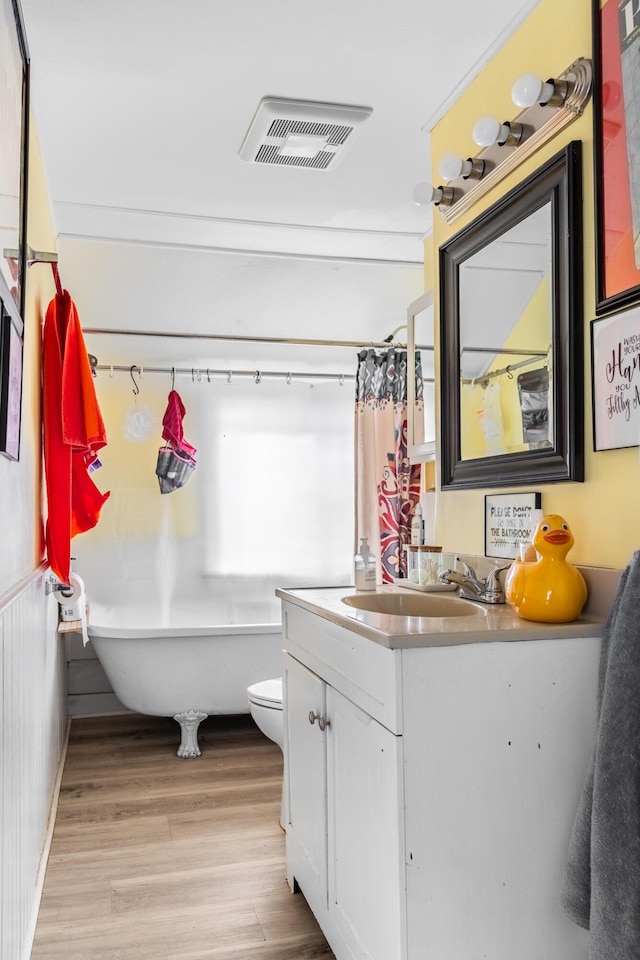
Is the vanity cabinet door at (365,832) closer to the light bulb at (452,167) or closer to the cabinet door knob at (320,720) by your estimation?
the cabinet door knob at (320,720)

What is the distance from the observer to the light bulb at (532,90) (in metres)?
1.66

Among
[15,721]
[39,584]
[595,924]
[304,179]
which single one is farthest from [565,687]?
[304,179]

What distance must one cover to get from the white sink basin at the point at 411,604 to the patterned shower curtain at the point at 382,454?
4.36ft

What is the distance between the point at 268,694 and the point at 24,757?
1.10 meters

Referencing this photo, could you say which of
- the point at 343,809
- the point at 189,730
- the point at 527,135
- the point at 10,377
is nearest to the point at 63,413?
the point at 10,377

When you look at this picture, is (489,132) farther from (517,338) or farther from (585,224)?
(517,338)

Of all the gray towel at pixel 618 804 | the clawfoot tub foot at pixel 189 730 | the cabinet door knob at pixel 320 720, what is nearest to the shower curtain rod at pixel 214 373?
the clawfoot tub foot at pixel 189 730

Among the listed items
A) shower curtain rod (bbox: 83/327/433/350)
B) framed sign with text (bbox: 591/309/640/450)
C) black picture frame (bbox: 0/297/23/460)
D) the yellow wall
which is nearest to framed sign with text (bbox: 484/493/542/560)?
the yellow wall

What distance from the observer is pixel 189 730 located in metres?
3.51

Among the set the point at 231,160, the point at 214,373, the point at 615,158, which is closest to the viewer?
the point at 615,158

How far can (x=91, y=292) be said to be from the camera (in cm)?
386

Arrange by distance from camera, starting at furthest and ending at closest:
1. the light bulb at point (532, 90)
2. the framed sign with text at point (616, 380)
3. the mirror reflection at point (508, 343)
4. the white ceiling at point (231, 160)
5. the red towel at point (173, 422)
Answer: the red towel at point (173, 422) < the white ceiling at point (231, 160) < the mirror reflection at point (508, 343) < the light bulb at point (532, 90) < the framed sign with text at point (616, 380)

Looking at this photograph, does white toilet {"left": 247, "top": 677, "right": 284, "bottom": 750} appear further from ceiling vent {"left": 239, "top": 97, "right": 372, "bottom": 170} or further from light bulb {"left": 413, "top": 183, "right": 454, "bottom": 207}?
A: ceiling vent {"left": 239, "top": 97, "right": 372, "bottom": 170}

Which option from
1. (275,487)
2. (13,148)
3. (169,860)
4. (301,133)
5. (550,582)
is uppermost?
(301,133)
